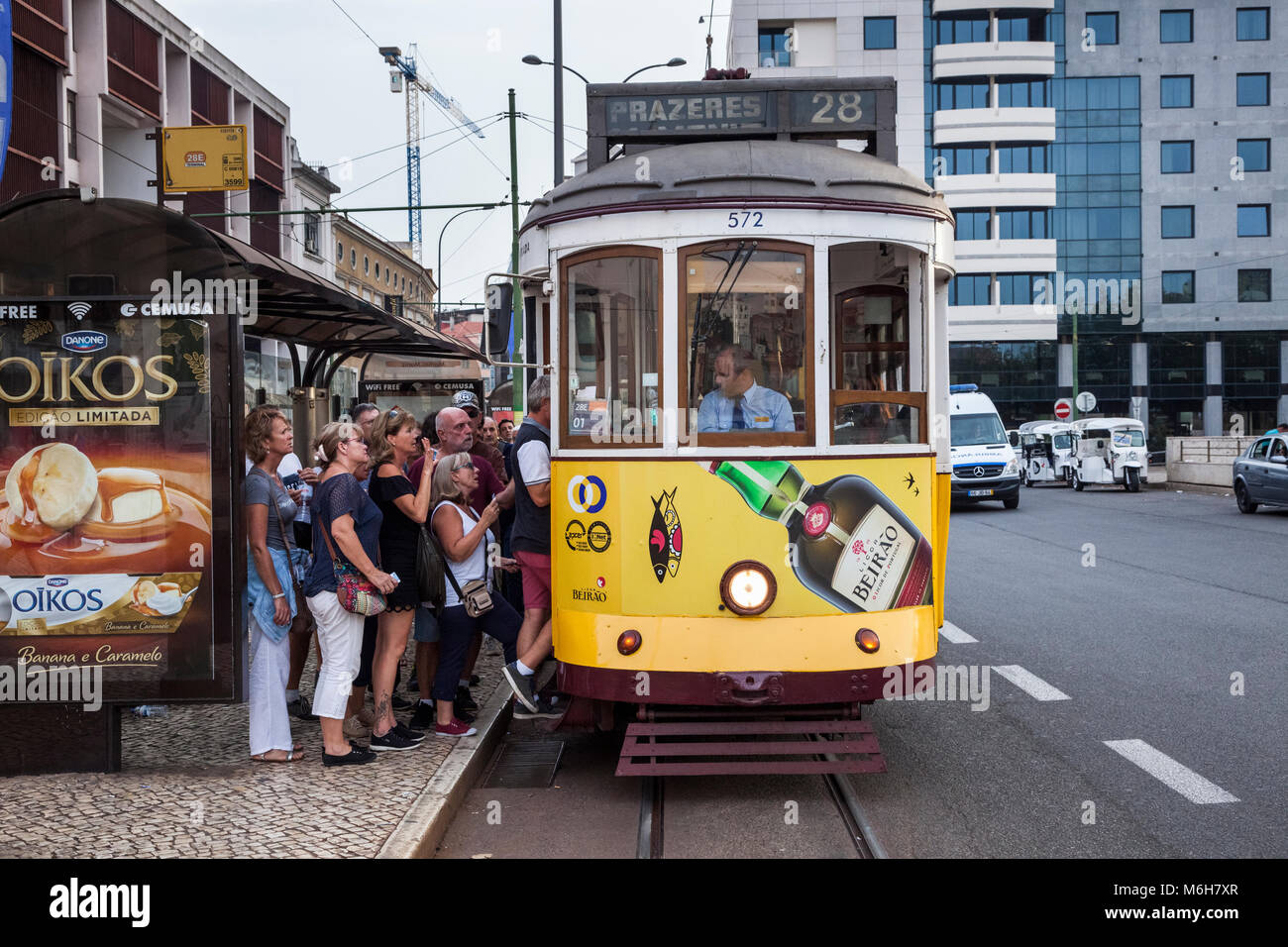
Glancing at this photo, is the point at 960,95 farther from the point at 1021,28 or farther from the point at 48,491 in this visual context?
the point at 48,491

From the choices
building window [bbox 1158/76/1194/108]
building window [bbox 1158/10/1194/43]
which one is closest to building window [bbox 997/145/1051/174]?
building window [bbox 1158/76/1194/108]

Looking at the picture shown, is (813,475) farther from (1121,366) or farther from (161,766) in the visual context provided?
(1121,366)

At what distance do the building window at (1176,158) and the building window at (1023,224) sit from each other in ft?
18.7

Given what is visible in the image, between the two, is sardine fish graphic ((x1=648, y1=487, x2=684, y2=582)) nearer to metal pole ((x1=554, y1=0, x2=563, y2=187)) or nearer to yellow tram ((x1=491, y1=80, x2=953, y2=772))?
yellow tram ((x1=491, y1=80, x2=953, y2=772))

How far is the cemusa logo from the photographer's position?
6141mm

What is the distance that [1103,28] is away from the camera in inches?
2210

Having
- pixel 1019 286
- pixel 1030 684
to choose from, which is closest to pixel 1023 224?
pixel 1019 286

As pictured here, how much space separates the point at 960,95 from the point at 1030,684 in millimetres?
51960

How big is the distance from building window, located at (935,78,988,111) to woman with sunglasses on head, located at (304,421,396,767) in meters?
54.3

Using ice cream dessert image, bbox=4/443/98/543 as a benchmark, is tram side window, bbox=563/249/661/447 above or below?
above

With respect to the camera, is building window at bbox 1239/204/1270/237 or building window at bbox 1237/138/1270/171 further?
building window at bbox 1239/204/1270/237

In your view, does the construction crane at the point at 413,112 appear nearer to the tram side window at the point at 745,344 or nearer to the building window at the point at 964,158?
the building window at the point at 964,158

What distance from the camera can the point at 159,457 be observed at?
625 cm

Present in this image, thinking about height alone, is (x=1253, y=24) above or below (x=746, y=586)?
above
